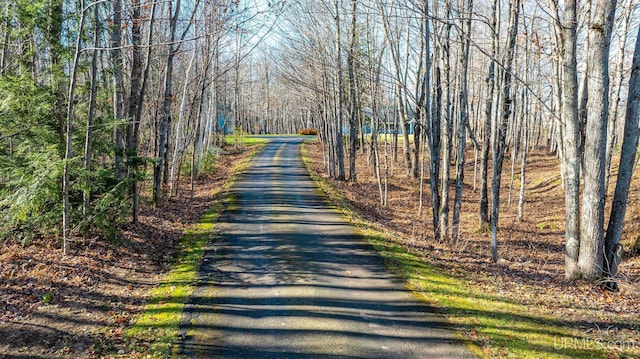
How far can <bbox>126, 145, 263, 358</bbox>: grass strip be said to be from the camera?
5734mm

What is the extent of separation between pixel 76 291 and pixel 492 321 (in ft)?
22.6

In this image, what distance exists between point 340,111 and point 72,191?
1372 cm

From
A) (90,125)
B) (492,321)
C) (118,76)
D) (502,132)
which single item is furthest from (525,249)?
(118,76)

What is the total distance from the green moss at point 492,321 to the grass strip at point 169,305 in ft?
13.3

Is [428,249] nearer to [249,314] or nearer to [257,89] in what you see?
[249,314]

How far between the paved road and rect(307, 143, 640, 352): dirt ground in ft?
6.35

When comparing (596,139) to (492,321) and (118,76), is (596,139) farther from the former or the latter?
(118,76)

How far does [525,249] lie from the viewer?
12898 mm

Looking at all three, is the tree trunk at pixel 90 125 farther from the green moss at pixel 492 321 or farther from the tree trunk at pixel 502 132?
the tree trunk at pixel 502 132

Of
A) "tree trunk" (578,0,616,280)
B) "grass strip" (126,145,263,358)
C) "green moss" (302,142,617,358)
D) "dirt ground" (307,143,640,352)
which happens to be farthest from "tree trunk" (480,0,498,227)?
"grass strip" (126,145,263,358)

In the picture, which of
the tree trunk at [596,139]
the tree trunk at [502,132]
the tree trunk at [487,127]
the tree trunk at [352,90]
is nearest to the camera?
the tree trunk at [596,139]

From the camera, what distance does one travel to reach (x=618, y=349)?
5586 mm

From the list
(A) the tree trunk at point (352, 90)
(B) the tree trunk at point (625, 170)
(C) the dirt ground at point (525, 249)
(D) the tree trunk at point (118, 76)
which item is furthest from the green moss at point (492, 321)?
(A) the tree trunk at point (352, 90)

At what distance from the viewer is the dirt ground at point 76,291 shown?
572cm
